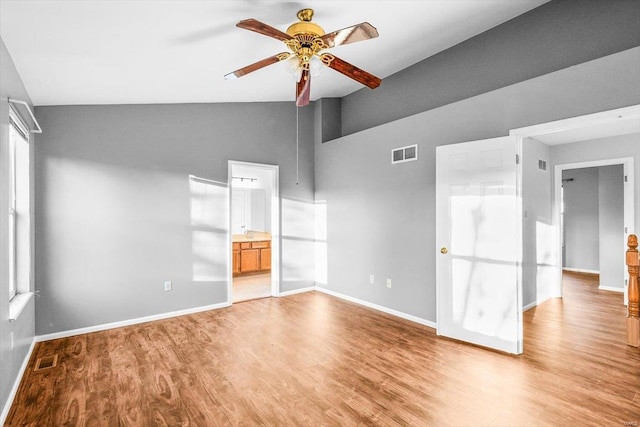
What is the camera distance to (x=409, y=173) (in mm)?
4227

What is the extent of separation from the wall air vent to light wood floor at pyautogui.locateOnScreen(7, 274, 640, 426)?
81.3 inches

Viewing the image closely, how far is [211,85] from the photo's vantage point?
3.91 metres

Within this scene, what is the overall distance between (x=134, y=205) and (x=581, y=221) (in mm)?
8564

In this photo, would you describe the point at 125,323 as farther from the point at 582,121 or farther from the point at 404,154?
the point at 582,121

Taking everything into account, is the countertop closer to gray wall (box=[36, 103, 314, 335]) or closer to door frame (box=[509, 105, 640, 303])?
gray wall (box=[36, 103, 314, 335])

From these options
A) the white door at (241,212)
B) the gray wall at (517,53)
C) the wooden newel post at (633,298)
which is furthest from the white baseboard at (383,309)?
the white door at (241,212)

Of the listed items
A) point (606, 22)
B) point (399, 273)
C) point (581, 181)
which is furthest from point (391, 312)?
point (581, 181)

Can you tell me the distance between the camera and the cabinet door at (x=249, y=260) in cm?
697

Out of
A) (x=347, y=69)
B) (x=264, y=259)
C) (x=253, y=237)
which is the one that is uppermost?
(x=347, y=69)

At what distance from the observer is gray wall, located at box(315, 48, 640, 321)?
9.04 feet

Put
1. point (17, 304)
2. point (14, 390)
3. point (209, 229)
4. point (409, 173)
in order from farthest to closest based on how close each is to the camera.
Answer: point (209, 229), point (409, 173), point (17, 304), point (14, 390)

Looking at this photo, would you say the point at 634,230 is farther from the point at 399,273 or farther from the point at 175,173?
the point at 175,173

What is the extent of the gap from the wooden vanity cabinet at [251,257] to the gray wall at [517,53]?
377 cm

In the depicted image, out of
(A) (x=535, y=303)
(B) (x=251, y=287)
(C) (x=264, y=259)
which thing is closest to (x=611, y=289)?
(A) (x=535, y=303)
